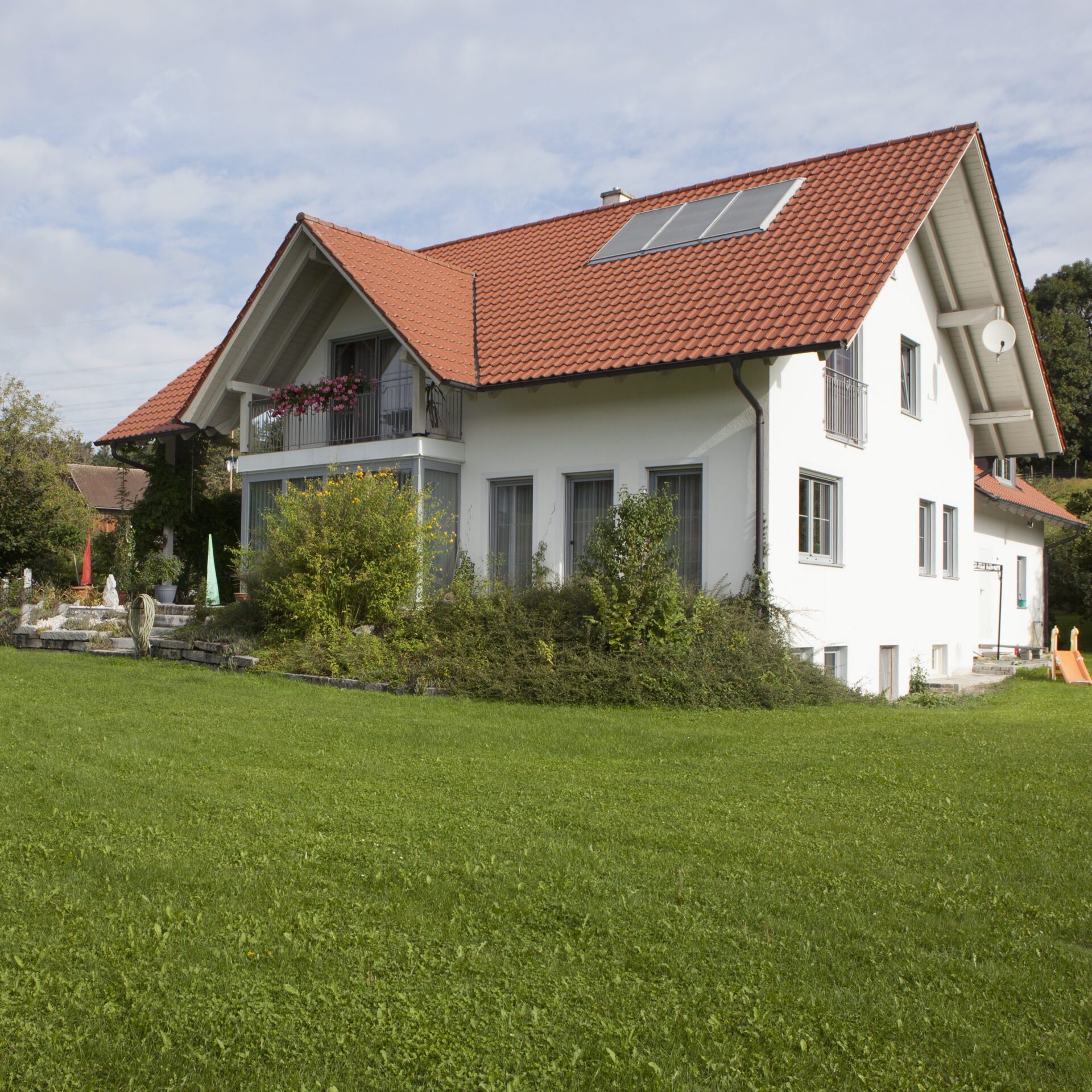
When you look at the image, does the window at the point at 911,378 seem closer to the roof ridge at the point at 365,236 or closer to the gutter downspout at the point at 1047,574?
the roof ridge at the point at 365,236

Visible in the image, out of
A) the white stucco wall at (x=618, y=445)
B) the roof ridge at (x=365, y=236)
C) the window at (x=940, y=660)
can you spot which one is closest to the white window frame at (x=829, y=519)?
the white stucco wall at (x=618, y=445)

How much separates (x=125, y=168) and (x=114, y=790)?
10.4 metres

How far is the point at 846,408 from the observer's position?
15.8 meters

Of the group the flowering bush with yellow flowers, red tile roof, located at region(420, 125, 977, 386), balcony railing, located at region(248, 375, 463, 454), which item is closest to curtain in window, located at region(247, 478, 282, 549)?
balcony railing, located at region(248, 375, 463, 454)

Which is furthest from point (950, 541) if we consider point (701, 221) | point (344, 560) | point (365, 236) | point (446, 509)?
point (365, 236)

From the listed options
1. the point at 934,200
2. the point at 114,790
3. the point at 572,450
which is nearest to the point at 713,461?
the point at 572,450

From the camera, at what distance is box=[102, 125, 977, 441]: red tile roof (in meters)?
13.9

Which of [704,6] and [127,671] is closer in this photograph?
[704,6]

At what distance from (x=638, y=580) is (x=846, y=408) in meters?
5.39

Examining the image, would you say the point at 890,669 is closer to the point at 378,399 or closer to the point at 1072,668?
the point at 1072,668

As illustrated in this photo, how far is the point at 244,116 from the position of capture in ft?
39.1

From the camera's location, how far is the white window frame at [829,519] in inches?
580

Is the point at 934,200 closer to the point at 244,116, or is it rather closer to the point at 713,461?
the point at 713,461

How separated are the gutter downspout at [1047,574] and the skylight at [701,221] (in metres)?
14.6
